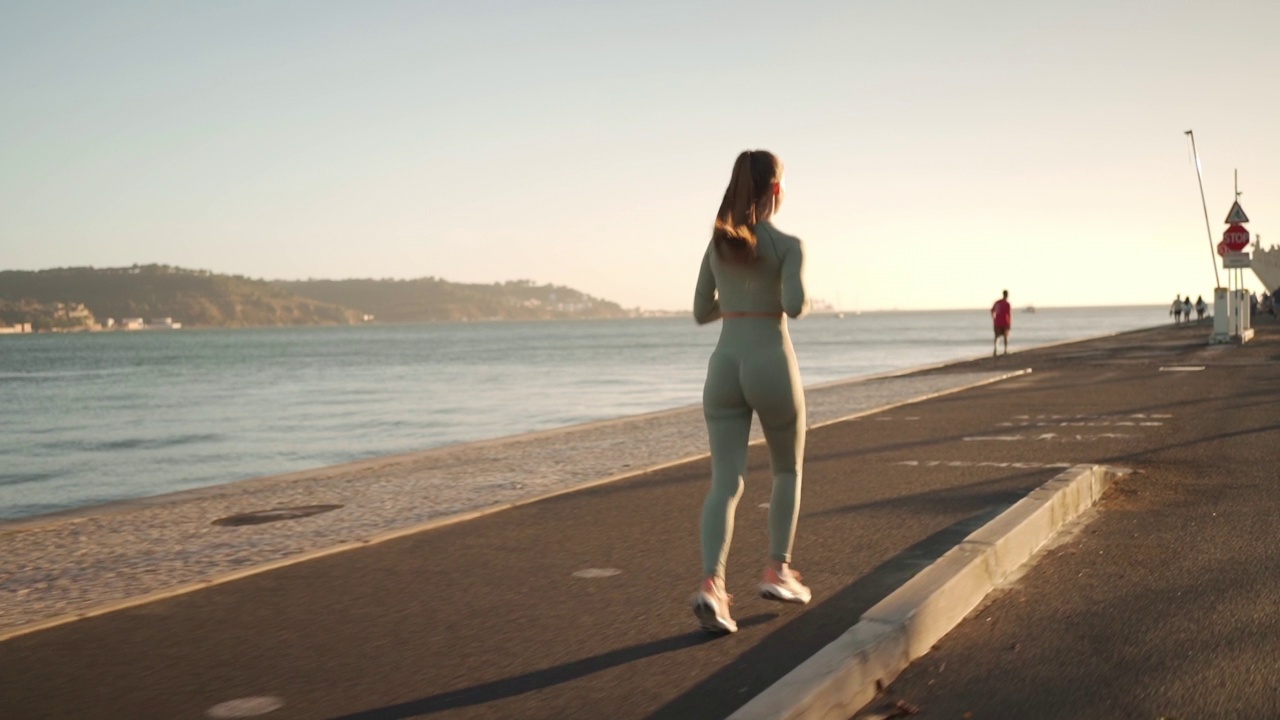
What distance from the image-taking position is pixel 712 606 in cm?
458

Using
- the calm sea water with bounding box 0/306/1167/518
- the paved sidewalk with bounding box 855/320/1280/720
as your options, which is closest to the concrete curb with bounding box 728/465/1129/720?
the paved sidewalk with bounding box 855/320/1280/720

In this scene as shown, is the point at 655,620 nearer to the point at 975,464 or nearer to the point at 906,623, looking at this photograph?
the point at 906,623

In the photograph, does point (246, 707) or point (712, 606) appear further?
point (712, 606)

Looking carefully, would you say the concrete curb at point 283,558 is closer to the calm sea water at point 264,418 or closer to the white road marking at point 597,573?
the white road marking at point 597,573

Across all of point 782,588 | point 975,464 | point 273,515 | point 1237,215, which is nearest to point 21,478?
point 273,515

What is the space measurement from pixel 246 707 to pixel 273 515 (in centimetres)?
520

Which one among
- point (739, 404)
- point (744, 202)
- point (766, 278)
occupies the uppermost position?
point (744, 202)

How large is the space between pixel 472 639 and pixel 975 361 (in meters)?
29.5

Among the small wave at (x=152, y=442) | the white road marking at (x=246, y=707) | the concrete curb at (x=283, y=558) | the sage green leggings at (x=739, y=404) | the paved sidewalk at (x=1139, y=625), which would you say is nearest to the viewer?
the paved sidewalk at (x=1139, y=625)

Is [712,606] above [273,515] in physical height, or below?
above

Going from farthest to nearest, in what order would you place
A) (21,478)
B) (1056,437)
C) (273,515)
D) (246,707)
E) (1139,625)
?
(21,478) < (1056,437) < (273,515) < (1139,625) < (246,707)

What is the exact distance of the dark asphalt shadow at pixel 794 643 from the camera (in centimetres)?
386

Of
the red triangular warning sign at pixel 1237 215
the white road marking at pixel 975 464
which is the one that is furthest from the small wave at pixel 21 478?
the red triangular warning sign at pixel 1237 215

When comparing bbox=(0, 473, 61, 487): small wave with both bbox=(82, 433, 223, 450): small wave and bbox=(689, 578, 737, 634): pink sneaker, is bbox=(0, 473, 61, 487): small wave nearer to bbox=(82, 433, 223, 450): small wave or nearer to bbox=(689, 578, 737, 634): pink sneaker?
bbox=(82, 433, 223, 450): small wave
